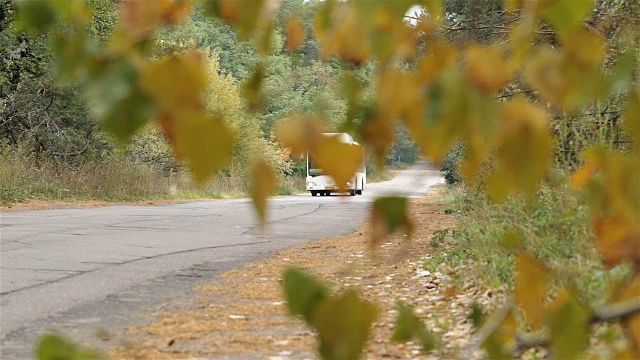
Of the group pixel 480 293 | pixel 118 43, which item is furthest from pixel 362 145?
pixel 480 293

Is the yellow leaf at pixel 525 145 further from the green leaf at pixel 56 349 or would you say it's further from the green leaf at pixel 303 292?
the green leaf at pixel 56 349

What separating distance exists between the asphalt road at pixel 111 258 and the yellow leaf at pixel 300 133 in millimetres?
82

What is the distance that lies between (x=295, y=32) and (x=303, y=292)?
1.18ft

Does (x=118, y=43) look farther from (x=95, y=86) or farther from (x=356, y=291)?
(x=356, y=291)

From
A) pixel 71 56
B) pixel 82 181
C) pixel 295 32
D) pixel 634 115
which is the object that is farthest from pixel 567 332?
pixel 82 181

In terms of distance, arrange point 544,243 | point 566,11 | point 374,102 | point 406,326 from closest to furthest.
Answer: point 566,11 < point 374,102 < point 406,326 < point 544,243

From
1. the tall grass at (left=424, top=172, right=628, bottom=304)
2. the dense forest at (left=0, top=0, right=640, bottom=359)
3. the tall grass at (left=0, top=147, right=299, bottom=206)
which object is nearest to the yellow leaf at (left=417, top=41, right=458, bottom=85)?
the dense forest at (left=0, top=0, right=640, bottom=359)

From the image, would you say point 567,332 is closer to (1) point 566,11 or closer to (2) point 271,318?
(1) point 566,11

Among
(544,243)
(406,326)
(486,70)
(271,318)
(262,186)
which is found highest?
(486,70)

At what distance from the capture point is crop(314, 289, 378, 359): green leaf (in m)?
0.86

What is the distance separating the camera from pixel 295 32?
3.51ft

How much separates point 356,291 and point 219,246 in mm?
8676

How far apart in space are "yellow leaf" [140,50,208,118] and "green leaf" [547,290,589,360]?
469 millimetres

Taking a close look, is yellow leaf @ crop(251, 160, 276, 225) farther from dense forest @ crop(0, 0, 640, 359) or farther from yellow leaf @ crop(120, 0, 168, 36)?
yellow leaf @ crop(120, 0, 168, 36)
